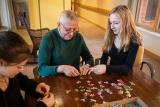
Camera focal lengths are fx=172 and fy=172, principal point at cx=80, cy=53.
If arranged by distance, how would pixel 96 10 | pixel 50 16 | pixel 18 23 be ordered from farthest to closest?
1. pixel 96 10
2. pixel 18 23
3. pixel 50 16

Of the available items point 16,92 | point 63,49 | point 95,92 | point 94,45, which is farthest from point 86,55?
point 94,45

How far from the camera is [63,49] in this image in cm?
164

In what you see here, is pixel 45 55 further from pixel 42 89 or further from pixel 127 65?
pixel 127 65

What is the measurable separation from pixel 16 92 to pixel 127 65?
1.00 m

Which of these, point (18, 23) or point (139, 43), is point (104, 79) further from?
point (18, 23)

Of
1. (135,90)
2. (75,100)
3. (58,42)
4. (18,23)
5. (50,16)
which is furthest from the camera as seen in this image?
(18,23)

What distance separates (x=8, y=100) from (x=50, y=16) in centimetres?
355

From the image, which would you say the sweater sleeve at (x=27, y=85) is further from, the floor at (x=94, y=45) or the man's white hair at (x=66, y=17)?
the floor at (x=94, y=45)

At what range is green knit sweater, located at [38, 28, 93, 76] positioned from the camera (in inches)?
60.7

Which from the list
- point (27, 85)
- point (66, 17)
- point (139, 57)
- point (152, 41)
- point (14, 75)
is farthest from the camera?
point (152, 41)

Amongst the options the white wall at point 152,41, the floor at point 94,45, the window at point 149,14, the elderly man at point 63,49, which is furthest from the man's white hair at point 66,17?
the window at point 149,14

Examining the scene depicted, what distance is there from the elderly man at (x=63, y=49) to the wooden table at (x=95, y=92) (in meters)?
0.08

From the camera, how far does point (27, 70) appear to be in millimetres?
3299

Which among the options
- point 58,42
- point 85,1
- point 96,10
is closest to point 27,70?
point 58,42
